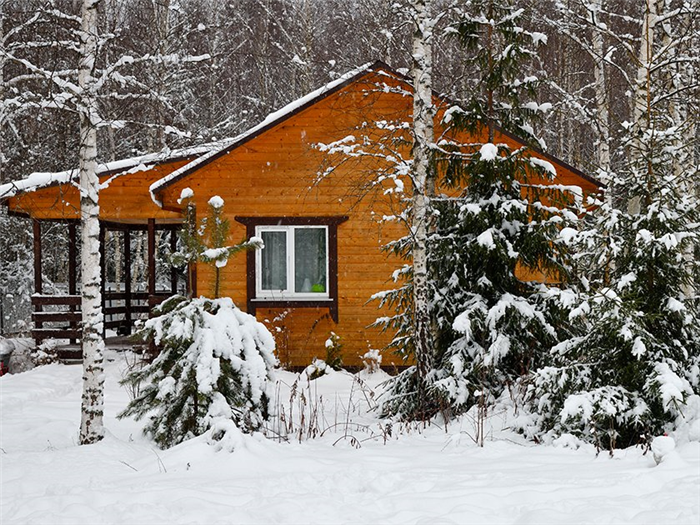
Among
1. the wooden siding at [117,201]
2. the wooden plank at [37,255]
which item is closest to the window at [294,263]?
the wooden siding at [117,201]

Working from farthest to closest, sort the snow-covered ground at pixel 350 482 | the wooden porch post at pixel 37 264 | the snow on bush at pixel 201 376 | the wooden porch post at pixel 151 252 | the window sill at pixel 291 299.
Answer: the wooden porch post at pixel 151 252 < the wooden porch post at pixel 37 264 < the window sill at pixel 291 299 < the snow on bush at pixel 201 376 < the snow-covered ground at pixel 350 482

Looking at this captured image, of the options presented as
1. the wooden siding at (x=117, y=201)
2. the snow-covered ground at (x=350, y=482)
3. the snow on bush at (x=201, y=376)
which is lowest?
the snow-covered ground at (x=350, y=482)

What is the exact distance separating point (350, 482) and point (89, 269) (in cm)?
337

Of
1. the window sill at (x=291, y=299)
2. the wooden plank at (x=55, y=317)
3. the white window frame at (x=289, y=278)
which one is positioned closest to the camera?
the window sill at (x=291, y=299)

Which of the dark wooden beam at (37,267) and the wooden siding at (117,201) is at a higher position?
the wooden siding at (117,201)

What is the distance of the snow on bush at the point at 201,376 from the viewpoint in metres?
6.32

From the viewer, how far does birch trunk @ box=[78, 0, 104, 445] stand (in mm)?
6727

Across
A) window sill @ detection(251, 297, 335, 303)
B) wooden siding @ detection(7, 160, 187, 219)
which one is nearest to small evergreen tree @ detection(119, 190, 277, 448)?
window sill @ detection(251, 297, 335, 303)

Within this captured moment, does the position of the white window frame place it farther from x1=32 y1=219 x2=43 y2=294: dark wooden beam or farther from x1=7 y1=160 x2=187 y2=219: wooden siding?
x1=32 y1=219 x2=43 y2=294: dark wooden beam

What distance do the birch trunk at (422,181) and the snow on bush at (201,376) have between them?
199cm

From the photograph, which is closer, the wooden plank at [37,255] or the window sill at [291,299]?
the window sill at [291,299]

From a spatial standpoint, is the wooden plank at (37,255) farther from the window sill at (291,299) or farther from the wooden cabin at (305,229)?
the window sill at (291,299)

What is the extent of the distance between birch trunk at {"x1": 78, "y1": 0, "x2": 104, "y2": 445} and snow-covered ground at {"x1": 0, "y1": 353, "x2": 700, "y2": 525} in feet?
1.02

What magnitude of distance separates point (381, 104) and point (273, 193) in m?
2.43
